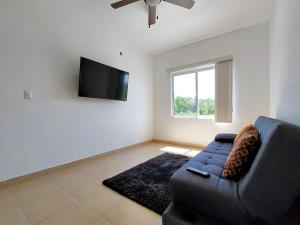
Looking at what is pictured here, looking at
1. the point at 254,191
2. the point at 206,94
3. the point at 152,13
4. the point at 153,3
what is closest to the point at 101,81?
the point at 152,13

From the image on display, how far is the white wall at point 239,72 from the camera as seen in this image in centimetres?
299

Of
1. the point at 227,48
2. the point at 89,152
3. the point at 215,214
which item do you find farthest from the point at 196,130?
the point at 215,214

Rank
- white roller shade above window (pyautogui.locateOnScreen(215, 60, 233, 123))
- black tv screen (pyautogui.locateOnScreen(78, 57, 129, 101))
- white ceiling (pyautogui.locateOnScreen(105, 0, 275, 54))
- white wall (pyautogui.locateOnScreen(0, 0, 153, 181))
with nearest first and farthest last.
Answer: white wall (pyautogui.locateOnScreen(0, 0, 153, 181)), white ceiling (pyautogui.locateOnScreen(105, 0, 275, 54)), black tv screen (pyautogui.locateOnScreen(78, 57, 129, 101)), white roller shade above window (pyautogui.locateOnScreen(215, 60, 233, 123))

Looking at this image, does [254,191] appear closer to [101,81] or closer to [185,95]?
[101,81]

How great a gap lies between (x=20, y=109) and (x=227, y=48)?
3922 mm

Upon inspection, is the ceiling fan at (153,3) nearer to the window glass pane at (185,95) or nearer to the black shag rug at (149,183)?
the window glass pane at (185,95)

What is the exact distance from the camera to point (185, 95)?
13.5 feet

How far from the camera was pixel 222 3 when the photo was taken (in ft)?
7.75

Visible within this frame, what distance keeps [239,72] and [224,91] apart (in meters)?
0.47

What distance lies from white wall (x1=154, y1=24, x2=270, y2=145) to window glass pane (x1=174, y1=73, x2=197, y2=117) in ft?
0.88

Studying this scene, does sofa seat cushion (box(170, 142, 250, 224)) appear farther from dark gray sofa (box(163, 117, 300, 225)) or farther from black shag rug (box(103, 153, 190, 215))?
black shag rug (box(103, 153, 190, 215))

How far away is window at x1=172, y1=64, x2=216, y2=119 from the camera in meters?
3.65

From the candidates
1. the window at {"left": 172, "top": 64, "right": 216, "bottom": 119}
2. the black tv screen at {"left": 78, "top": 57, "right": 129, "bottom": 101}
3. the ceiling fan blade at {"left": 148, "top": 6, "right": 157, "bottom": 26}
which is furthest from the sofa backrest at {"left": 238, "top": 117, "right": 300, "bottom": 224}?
the window at {"left": 172, "top": 64, "right": 216, "bottom": 119}

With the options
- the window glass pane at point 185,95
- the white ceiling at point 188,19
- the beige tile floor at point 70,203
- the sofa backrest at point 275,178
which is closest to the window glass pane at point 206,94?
the window glass pane at point 185,95
